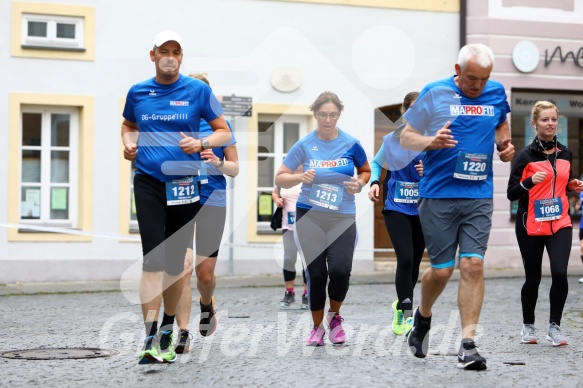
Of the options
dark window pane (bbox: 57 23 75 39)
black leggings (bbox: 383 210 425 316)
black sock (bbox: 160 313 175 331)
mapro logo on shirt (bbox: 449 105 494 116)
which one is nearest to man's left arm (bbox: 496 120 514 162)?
mapro logo on shirt (bbox: 449 105 494 116)

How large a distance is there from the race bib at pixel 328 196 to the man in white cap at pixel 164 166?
1.35 meters

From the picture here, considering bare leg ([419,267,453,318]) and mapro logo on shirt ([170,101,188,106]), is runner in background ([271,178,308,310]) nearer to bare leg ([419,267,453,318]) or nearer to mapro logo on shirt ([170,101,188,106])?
bare leg ([419,267,453,318])

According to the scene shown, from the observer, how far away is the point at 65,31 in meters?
18.0

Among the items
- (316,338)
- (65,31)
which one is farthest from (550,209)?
(65,31)

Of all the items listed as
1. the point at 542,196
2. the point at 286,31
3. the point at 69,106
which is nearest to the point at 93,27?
the point at 69,106

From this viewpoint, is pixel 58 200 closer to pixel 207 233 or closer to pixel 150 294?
pixel 207 233

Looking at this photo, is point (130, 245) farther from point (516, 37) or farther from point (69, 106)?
point (516, 37)

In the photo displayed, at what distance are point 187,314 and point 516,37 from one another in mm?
13344

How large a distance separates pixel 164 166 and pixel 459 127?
6.21 feet

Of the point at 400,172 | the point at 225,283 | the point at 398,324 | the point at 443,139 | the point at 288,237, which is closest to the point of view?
the point at 443,139

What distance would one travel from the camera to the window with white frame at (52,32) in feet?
58.1

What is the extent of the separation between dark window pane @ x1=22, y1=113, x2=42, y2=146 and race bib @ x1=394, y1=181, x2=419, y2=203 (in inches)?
381

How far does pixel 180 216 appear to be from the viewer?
7.78 metres

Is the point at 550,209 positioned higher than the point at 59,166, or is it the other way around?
the point at 59,166
